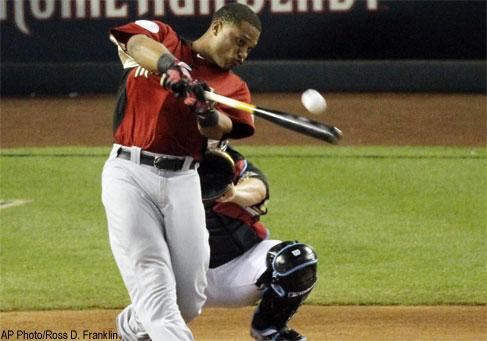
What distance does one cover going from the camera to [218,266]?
601 centimetres

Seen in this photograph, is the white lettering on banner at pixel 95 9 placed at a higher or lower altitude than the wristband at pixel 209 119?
lower

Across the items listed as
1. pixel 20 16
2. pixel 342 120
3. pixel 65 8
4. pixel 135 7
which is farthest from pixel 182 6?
pixel 342 120

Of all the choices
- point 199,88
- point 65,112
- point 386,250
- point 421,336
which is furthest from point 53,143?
point 199,88

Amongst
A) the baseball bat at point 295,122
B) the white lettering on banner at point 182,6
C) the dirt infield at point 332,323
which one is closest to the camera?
the baseball bat at point 295,122

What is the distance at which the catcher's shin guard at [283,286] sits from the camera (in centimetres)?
577

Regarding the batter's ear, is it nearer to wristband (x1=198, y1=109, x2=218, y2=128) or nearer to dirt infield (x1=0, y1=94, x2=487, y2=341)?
wristband (x1=198, y1=109, x2=218, y2=128)

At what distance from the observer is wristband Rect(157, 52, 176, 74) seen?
5051mm

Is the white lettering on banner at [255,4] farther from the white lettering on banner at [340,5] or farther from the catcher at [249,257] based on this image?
the catcher at [249,257]

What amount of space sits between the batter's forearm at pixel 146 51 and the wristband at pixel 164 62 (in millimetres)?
24

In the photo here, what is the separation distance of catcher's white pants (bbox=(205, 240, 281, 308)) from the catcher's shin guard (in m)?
0.05

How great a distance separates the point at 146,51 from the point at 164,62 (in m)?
0.16

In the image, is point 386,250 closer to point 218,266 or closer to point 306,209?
point 306,209

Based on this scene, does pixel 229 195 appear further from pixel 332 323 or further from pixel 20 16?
pixel 20 16

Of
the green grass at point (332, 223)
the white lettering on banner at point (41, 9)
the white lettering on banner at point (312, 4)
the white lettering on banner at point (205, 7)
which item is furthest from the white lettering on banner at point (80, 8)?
the green grass at point (332, 223)
